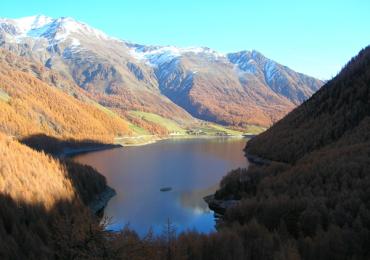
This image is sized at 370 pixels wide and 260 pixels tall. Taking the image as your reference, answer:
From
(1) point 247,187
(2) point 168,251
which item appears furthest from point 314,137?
(2) point 168,251

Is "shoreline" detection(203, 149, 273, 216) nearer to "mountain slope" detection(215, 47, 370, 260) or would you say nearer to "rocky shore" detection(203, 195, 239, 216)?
"rocky shore" detection(203, 195, 239, 216)

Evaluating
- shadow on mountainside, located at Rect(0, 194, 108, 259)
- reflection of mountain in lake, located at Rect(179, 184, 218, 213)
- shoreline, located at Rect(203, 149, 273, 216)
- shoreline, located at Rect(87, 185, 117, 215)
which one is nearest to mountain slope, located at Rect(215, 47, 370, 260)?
shoreline, located at Rect(203, 149, 273, 216)

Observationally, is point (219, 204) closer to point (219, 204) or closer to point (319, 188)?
point (219, 204)

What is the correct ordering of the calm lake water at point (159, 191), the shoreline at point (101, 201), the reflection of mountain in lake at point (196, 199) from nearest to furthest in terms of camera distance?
the calm lake water at point (159, 191) → the shoreline at point (101, 201) → the reflection of mountain in lake at point (196, 199)

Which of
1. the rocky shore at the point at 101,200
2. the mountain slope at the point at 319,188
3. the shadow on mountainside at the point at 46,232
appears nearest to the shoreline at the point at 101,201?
the rocky shore at the point at 101,200

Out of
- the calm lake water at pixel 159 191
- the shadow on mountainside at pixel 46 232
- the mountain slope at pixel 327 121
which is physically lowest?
the calm lake water at pixel 159 191

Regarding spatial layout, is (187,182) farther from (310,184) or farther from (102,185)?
(310,184)

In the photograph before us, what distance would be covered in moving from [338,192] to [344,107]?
299ft

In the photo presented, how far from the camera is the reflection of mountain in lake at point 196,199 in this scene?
3242 inches

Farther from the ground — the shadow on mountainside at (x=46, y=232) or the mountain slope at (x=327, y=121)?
the mountain slope at (x=327, y=121)

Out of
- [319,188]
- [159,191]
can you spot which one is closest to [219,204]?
[159,191]

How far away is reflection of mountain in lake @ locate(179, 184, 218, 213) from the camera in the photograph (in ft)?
270

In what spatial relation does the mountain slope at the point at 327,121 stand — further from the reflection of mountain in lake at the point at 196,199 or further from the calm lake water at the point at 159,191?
the reflection of mountain in lake at the point at 196,199

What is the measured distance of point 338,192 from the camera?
61812mm
